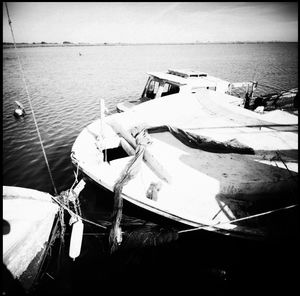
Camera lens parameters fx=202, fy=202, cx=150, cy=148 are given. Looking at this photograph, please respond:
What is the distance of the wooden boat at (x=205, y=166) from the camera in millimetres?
4658

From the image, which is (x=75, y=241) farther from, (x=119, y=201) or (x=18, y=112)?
(x=18, y=112)

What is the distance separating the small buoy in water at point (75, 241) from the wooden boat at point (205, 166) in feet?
4.38

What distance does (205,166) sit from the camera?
571 centimetres

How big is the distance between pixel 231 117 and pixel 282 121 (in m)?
1.68

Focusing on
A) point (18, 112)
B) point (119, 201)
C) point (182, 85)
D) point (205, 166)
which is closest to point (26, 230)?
point (119, 201)

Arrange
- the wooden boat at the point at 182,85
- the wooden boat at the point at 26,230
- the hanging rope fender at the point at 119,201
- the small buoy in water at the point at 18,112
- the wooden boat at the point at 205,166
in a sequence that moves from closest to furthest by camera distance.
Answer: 1. the wooden boat at the point at 26,230
2. the wooden boat at the point at 205,166
3. the hanging rope fender at the point at 119,201
4. the wooden boat at the point at 182,85
5. the small buoy in water at the point at 18,112

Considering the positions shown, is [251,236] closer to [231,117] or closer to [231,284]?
[231,284]

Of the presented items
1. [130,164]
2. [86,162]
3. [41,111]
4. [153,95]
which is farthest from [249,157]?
[41,111]

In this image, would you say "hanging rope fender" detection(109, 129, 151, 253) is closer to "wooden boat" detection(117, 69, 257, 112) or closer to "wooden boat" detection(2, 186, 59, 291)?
"wooden boat" detection(2, 186, 59, 291)

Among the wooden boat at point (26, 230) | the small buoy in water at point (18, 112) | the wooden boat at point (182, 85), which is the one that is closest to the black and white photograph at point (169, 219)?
the wooden boat at point (26, 230)

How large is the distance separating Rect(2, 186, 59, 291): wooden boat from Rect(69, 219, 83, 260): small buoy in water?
0.69m

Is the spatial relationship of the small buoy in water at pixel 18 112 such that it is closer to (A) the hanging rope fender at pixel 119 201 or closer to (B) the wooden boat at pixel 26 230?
(B) the wooden boat at pixel 26 230

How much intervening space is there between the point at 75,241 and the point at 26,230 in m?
1.14

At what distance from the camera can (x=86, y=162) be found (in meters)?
5.73
